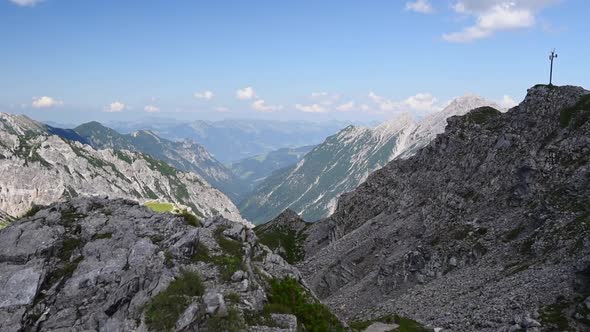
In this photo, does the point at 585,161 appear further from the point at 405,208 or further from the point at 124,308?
the point at 124,308

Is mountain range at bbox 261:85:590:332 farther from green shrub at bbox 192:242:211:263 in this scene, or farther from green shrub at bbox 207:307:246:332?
green shrub at bbox 192:242:211:263

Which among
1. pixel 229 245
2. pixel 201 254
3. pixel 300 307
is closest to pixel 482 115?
pixel 229 245

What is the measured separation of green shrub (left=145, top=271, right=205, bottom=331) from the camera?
29.6m

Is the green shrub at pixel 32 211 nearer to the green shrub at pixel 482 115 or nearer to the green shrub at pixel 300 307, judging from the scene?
the green shrub at pixel 300 307

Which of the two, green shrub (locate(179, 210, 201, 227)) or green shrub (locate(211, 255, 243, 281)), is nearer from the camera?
green shrub (locate(211, 255, 243, 281))

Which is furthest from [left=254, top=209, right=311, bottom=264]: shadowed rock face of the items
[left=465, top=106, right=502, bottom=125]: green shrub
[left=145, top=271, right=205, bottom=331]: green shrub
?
[left=145, top=271, right=205, bottom=331]: green shrub

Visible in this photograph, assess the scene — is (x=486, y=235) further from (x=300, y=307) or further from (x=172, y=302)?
(x=172, y=302)

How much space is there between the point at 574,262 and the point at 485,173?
131 feet

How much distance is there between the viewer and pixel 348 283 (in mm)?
91438

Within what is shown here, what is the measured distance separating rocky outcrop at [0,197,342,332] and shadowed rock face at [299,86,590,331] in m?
24.7

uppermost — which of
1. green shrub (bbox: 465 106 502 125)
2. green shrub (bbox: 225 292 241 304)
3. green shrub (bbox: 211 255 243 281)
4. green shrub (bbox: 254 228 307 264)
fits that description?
green shrub (bbox: 465 106 502 125)

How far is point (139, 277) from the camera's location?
112 ft

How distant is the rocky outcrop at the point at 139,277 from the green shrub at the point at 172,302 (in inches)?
2.6

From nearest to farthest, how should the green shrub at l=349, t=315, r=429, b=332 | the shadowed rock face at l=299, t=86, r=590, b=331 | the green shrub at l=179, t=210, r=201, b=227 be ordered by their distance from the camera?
1. the green shrub at l=179, t=210, r=201, b=227
2. the shadowed rock face at l=299, t=86, r=590, b=331
3. the green shrub at l=349, t=315, r=429, b=332
